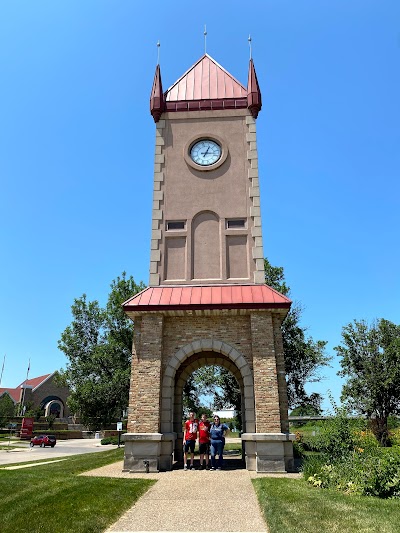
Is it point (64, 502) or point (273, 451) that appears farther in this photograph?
point (273, 451)

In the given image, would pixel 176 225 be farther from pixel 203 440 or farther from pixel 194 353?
pixel 203 440

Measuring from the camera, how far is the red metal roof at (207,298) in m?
13.7

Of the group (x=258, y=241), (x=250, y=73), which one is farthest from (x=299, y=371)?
(x=250, y=73)

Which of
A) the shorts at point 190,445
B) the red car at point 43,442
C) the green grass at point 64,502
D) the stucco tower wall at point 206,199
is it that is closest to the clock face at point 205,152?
the stucco tower wall at point 206,199

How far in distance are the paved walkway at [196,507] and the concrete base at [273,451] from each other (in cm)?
115

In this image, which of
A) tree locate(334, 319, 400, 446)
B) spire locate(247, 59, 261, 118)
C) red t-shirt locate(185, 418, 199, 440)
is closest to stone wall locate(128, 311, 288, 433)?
red t-shirt locate(185, 418, 199, 440)

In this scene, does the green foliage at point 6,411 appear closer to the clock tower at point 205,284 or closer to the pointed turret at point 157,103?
the clock tower at point 205,284

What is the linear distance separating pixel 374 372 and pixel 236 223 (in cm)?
1882

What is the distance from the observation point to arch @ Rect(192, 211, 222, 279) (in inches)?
612

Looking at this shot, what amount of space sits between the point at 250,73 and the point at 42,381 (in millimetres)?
60442

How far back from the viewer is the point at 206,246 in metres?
15.9

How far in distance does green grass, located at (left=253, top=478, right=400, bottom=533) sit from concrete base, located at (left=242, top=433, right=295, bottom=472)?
10.4 ft

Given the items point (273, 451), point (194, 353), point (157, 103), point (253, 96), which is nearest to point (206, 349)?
point (194, 353)

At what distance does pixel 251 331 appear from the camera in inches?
538
